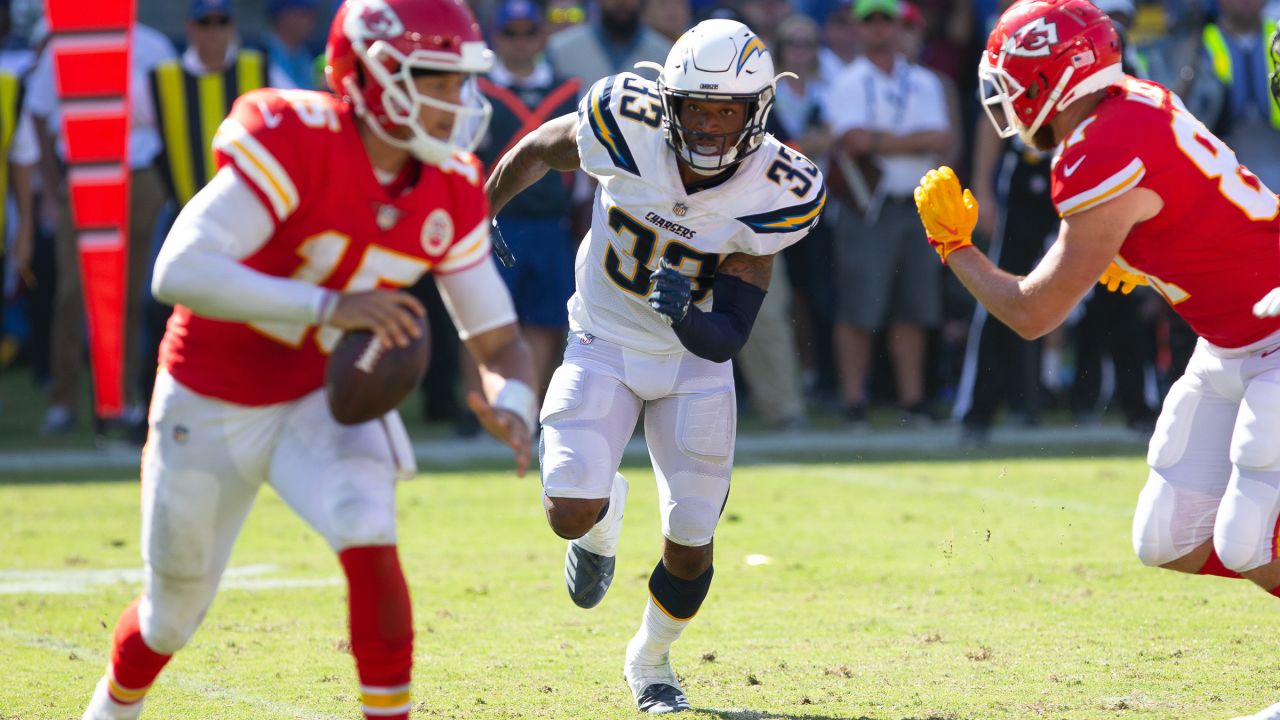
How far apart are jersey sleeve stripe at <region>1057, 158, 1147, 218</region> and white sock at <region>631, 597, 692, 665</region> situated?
62.7 inches

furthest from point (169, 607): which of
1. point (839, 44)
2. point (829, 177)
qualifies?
point (839, 44)

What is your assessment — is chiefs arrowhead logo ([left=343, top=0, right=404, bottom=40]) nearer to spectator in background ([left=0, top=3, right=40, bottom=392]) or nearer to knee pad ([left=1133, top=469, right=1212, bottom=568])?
knee pad ([left=1133, top=469, right=1212, bottom=568])

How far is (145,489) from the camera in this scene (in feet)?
12.4

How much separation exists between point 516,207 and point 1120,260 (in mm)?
5202

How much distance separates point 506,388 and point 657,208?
4.29 ft

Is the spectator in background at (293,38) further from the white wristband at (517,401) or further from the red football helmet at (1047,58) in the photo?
the white wristband at (517,401)

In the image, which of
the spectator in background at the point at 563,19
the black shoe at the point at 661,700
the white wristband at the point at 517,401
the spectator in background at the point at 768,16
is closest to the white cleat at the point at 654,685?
the black shoe at the point at 661,700

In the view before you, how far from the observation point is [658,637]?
15.7 ft

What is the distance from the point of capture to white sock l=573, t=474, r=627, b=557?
16.5ft

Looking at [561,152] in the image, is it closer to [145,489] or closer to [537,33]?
[145,489]

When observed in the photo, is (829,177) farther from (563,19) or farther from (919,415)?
(563,19)

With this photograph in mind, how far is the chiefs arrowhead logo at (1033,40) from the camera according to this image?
441 cm

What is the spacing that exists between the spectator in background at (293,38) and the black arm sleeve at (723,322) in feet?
20.5

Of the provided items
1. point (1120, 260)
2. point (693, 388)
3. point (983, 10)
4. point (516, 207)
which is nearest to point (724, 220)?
point (693, 388)
